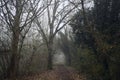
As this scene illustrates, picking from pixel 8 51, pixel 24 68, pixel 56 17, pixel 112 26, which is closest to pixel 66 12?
pixel 56 17

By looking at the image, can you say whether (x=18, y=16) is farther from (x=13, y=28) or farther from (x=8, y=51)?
(x=8, y=51)

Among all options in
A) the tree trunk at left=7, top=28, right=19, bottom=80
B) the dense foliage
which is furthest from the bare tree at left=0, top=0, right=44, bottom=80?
the dense foliage

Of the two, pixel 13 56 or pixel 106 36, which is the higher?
pixel 106 36

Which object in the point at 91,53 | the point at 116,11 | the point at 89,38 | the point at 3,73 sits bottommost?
the point at 3,73

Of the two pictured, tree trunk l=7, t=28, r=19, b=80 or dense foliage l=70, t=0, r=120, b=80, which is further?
tree trunk l=7, t=28, r=19, b=80

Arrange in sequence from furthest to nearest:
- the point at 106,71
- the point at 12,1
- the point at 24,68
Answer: the point at 24,68
the point at 12,1
the point at 106,71

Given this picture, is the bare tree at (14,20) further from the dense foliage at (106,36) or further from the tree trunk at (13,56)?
the dense foliage at (106,36)

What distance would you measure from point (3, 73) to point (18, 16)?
5460 millimetres

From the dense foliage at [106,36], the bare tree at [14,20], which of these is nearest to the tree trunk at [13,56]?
the bare tree at [14,20]

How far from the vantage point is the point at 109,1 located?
1822 cm

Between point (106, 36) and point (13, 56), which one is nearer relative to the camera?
point (106, 36)

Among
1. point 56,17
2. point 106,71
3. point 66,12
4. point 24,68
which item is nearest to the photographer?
point 106,71

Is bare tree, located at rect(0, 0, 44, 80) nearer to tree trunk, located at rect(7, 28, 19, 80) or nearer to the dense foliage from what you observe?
tree trunk, located at rect(7, 28, 19, 80)

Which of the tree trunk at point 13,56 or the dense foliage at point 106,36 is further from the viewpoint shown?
the tree trunk at point 13,56
